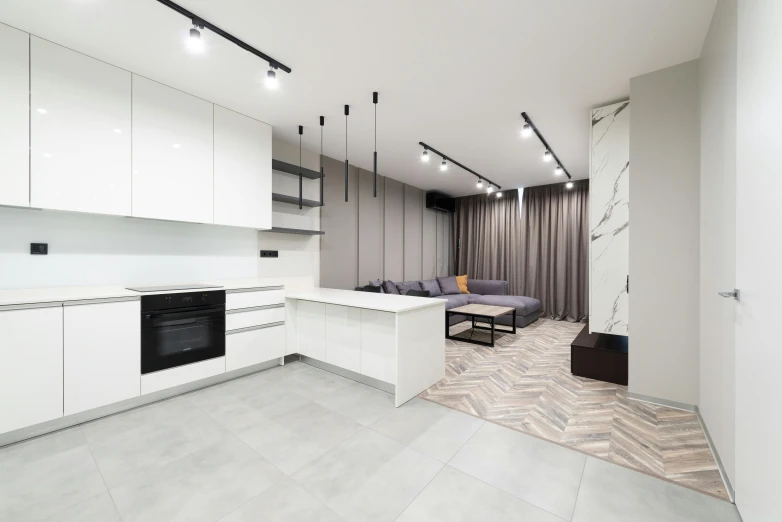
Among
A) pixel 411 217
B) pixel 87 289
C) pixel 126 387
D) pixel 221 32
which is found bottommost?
pixel 126 387

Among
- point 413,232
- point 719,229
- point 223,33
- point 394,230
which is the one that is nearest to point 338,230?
point 394,230

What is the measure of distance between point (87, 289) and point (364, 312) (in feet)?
7.64

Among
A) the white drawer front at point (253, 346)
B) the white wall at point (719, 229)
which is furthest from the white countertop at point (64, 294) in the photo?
the white wall at point (719, 229)

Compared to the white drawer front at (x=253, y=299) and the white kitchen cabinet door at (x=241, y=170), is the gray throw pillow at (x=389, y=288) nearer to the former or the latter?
the white drawer front at (x=253, y=299)

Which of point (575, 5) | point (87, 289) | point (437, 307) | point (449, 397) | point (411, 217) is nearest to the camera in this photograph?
point (575, 5)

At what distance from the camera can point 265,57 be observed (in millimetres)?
2379

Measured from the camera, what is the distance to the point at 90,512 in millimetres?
1481

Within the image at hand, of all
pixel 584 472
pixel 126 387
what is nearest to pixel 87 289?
pixel 126 387

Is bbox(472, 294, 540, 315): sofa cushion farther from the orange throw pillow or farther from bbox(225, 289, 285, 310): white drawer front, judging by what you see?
bbox(225, 289, 285, 310): white drawer front

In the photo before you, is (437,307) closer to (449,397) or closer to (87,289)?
(449,397)

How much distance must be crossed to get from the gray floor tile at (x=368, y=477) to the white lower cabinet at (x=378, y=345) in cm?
66

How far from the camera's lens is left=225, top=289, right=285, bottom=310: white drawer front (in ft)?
10.1

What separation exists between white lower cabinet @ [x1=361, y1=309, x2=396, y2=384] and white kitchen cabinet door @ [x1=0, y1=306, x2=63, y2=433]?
7.23 feet

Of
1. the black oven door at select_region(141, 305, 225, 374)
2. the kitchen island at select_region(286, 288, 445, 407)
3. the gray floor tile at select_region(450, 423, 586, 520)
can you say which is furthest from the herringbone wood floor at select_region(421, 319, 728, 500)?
the black oven door at select_region(141, 305, 225, 374)
